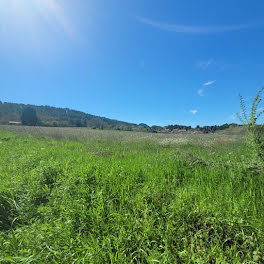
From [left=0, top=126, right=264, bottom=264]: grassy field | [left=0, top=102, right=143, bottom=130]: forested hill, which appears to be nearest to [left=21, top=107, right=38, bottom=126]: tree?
[left=0, top=102, right=143, bottom=130]: forested hill

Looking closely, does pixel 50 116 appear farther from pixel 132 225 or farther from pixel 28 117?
pixel 132 225

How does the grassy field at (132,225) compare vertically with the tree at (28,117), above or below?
below

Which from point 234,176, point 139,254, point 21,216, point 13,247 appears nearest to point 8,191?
point 21,216

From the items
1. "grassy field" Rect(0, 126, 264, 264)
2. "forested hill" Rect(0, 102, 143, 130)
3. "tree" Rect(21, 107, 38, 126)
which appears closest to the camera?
"grassy field" Rect(0, 126, 264, 264)

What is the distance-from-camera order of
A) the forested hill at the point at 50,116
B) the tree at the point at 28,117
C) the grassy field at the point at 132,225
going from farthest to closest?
the forested hill at the point at 50,116, the tree at the point at 28,117, the grassy field at the point at 132,225

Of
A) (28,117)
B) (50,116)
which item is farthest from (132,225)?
(50,116)

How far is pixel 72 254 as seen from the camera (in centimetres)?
156

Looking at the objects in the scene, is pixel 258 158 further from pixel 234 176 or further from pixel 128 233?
pixel 128 233

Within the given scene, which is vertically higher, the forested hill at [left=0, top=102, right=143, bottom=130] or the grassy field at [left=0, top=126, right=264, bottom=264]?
the forested hill at [left=0, top=102, right=143, bottom=130]

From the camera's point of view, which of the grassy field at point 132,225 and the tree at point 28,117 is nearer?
the grassy field at point 132,225

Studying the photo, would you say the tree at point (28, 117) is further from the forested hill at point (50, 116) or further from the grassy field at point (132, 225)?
the grassy field at point (132, 225)

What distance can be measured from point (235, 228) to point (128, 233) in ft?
4.78

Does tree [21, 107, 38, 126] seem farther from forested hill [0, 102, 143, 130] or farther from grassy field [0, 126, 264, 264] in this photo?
grassy field [0, 126, 264, 264]

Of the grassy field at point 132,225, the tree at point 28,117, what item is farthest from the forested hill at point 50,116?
the grassy field at point 132,225
